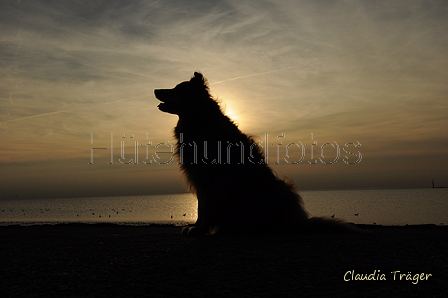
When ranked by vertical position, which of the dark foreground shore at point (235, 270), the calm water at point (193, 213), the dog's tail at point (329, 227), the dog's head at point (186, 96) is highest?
the dog's head at point (186, 96)

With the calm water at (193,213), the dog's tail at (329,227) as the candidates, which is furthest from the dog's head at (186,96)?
the dog's tail at (329,227)

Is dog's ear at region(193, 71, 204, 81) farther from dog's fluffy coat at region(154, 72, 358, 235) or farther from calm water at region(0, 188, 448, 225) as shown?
calm water at region(0, 188, 448, 225)

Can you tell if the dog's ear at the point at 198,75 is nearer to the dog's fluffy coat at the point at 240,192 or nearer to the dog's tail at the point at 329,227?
the dog's fluffy coat at the point at 240,192

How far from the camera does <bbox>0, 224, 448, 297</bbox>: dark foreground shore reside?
94.0 inches

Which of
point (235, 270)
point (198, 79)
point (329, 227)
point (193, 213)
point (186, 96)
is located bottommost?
point (193, 213)

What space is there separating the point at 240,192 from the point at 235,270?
319cm

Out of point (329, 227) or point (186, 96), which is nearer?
point (329, 227)

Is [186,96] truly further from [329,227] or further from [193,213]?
[193,213]

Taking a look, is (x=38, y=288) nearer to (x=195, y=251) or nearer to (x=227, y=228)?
(x=195, y=251)

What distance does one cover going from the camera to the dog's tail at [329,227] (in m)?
5.90

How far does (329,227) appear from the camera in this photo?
235 inches

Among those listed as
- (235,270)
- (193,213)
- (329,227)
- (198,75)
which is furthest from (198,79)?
(193,213)

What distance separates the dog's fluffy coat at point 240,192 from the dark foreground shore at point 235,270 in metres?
1.58

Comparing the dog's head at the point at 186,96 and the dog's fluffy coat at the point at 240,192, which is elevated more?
A: the dog's head at the point at 186,96
